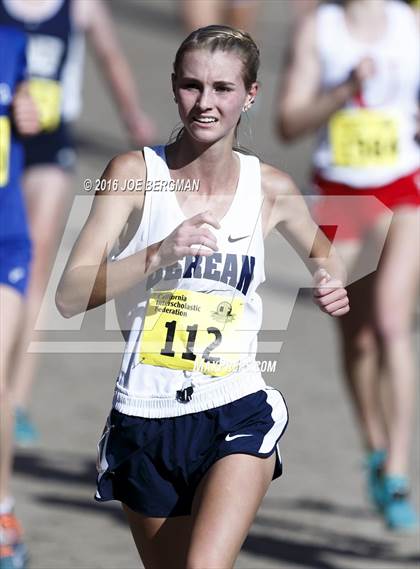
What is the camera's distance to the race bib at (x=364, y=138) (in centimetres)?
546

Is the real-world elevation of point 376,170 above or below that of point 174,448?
below

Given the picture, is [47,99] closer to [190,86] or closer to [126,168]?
[126,168]

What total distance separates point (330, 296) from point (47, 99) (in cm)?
334

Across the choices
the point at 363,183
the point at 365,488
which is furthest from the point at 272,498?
the point at 363,183

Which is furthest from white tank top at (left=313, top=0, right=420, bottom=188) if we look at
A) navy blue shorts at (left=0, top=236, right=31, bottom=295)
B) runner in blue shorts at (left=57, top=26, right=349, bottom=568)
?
runner in blue shorts at (left=57, top=26, right=349, bottom=568)

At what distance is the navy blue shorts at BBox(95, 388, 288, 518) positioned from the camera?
10.8ft

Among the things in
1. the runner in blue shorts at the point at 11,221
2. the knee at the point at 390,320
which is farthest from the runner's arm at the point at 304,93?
the runner in blue shorts at the point at 11,221

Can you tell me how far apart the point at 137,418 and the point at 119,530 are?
6.61 ft

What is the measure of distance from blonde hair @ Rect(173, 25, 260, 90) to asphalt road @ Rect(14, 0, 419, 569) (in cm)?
23

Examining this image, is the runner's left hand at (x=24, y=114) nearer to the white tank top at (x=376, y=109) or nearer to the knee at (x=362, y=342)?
the white tank top at (x=376, y=109)

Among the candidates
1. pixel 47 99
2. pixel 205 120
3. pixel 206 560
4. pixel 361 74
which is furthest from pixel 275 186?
pixel 47 99

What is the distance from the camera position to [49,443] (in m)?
6.17

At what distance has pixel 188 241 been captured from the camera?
9.34ft

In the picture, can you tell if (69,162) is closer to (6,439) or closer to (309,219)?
(6,439)
